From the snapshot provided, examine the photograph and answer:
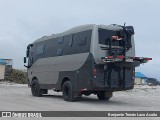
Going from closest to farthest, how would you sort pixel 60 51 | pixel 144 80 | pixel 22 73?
pixel 60 51, pixel 22 73, pixel 144 80

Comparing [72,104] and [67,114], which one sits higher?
[72,104]

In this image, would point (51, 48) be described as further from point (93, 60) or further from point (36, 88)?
point (93, 60)

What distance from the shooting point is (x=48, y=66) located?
21.8 m

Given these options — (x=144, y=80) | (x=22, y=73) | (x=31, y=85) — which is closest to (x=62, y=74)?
(x=31, y=85)

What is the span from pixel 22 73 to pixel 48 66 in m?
32.2

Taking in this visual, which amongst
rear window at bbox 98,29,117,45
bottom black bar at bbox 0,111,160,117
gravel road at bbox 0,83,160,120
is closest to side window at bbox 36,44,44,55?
gravel road at bbox 0,83,160,120

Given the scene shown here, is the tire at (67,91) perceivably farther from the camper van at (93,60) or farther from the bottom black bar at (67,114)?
the bottom black bar at (67,114)

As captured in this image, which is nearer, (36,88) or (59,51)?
(59,51)

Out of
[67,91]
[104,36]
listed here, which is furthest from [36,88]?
[104,36]

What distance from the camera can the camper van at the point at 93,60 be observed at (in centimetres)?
1744

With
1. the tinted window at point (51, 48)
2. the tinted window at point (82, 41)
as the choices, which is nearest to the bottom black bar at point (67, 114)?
the tinted window at point (82, 41)

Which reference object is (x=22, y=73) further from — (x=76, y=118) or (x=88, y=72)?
(x=76, y=118)

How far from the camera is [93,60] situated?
56.9ft

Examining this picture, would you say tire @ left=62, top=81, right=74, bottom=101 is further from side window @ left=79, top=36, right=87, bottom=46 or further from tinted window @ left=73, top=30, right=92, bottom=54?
side window @ left=79, top=36, right=87, bottom=46
